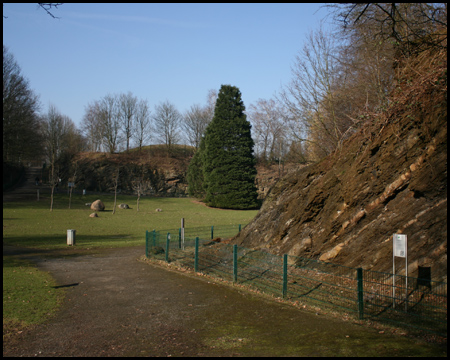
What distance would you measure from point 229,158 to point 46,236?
32270 mm

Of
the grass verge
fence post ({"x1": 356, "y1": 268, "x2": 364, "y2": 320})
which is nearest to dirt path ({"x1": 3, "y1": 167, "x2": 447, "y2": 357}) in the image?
the grass verge

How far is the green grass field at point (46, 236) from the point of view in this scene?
29.6ft

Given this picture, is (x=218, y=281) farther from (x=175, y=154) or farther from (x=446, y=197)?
(x=175, y=154)

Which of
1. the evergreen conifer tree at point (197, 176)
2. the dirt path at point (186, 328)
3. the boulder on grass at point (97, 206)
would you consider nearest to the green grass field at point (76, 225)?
the boulder on grass at point (97, 206)

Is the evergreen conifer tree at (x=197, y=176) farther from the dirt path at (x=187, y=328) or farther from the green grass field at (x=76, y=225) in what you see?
the dirt path at (x=187, y=328)

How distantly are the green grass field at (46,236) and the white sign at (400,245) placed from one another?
7481 millimetres

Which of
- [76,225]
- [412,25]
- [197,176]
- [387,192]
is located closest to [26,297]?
[387,192]

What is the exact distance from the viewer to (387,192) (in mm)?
9969

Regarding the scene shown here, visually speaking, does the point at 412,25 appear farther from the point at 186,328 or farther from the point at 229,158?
the point at 229,158

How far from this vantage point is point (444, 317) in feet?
22.3

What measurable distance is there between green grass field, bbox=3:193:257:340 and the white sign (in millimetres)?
7481

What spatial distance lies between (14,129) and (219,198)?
87.1 ft

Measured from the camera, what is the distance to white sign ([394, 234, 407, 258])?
7.77 metres

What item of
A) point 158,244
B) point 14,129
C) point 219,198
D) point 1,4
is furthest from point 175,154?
point 1,4
